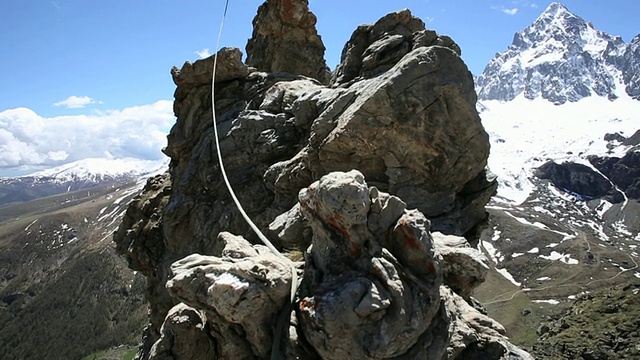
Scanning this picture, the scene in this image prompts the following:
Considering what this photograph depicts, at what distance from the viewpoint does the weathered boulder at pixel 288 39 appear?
47.4 metres

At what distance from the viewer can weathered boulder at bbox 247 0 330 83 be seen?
4741cm

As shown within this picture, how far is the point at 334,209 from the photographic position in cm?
1158

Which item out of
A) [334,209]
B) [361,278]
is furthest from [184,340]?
[334,209]

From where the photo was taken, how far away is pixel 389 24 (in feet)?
86.0

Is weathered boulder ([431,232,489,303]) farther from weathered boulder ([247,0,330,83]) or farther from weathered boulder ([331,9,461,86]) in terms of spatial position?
weathered boulder ([247,0,330,83])

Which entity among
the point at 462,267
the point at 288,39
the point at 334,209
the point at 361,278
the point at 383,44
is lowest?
the point at 462,267

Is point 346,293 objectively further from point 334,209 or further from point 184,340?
point 184,340

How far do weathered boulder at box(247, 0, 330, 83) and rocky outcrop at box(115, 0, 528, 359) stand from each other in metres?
15.7

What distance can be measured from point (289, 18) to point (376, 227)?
1589 inches

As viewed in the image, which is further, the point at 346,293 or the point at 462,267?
the point at 462,267

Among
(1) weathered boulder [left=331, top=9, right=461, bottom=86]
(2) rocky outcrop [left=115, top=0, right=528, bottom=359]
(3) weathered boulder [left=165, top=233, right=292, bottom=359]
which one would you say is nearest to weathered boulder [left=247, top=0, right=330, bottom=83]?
(2) rocky outcrop [left=115, top=0, right=528, bottom=359]

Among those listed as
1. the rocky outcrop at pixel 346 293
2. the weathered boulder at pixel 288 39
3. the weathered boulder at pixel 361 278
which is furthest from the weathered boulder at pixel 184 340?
the weathered boulder at pixel 288 39

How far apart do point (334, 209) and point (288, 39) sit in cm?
4004

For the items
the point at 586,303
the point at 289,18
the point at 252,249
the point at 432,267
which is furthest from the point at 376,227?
the point at 586,303
